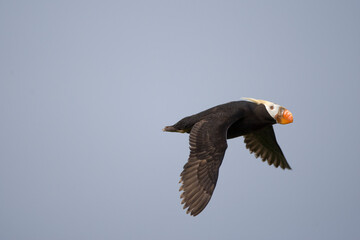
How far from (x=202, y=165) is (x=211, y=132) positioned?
16.2 inches

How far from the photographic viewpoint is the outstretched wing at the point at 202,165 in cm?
475

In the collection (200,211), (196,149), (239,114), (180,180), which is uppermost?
(239,114)

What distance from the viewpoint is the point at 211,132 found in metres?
5.16

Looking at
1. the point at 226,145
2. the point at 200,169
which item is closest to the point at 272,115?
the point at 226,145

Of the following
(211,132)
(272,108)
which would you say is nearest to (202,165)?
(211,132)

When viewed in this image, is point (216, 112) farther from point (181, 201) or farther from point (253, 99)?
point (181, 201)

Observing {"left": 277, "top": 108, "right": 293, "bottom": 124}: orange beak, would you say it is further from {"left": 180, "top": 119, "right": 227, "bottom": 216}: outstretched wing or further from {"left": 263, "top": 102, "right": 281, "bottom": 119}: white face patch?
{"left": 180, "top": 119, "right": 227, "bottom": 216}: outstretched wing

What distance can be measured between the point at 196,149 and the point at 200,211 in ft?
2.32

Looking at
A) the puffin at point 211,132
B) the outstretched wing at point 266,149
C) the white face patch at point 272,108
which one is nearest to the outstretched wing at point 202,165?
the puffin at point 211,132

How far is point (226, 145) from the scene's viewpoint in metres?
5.04

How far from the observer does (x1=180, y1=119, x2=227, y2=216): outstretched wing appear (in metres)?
4.75

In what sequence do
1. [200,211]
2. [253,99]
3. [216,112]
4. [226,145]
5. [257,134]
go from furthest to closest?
[257,134] < [253,99] < [216,112] < [226,145] < [200,211]

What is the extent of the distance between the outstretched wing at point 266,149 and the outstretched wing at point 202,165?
1572mm

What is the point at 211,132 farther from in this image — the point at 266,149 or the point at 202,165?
the point at 266,149
